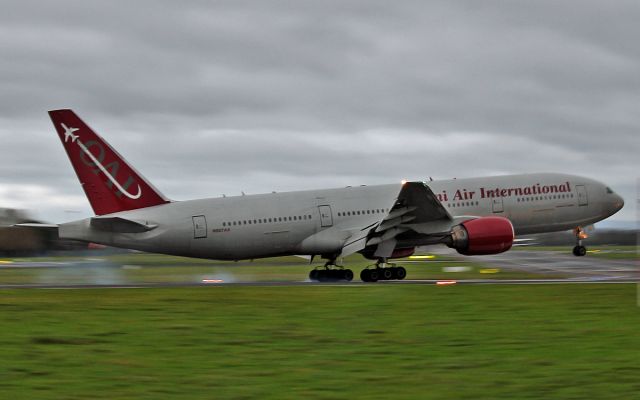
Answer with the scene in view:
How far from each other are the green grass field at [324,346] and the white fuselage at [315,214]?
343 inches

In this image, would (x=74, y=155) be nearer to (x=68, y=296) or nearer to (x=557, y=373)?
(x=68, y=296)

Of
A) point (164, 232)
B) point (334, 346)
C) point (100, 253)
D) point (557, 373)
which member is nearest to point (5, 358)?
point (334, 346)

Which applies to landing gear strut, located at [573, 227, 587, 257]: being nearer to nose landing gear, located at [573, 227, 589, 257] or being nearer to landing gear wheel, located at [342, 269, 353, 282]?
nose landing gear, located at [573, 227, 589, 257]

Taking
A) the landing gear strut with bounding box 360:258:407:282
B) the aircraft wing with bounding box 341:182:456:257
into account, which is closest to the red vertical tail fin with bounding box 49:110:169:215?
the aircraft wing with bounding box 341:182:456:257

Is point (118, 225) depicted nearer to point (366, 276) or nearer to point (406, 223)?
point (366, 276)

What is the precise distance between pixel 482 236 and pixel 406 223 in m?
3.43

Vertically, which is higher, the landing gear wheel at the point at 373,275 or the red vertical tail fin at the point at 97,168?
the red vertical tail fin at the point at 97,168

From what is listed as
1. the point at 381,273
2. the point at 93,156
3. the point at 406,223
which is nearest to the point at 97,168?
the point at 93,156

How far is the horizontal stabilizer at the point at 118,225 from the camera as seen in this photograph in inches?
1444

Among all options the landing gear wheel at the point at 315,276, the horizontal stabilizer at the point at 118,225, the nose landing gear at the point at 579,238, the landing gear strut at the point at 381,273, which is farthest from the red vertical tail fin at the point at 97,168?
the nose landing gear at the point at 579,238

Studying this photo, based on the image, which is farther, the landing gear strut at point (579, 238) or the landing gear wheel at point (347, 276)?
the landing gear strut at point (579, 238)

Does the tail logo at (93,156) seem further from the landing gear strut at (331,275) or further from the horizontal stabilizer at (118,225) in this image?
the landing gear strut at (331,275)

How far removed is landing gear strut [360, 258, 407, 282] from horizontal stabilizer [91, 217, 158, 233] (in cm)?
981

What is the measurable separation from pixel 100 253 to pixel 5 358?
65997 mm
